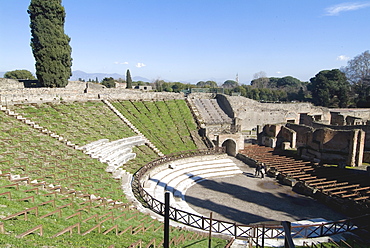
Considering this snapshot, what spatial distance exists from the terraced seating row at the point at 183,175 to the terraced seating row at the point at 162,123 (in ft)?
9.58

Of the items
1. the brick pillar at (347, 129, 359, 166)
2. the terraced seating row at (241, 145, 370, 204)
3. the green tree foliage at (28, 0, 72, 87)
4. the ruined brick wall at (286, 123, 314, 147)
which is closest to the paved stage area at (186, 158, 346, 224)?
the terraced seating row at (241, 145, 370, 204)

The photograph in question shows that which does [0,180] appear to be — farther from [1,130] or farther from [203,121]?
[203,121]

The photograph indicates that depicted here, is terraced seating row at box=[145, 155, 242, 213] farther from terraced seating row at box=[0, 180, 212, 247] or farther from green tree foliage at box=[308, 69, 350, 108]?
green tree foliage at box=[308, 69, 350, 108]

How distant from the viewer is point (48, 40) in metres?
32.6

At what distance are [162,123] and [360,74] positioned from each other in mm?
66569

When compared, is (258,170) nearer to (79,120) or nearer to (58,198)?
(58,198)

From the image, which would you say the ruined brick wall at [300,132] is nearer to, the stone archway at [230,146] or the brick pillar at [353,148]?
the brick pillar at [353,148]

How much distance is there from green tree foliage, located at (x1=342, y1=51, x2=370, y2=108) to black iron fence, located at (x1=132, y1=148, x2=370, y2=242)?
55.5 m

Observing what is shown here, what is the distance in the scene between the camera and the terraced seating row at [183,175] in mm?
18281

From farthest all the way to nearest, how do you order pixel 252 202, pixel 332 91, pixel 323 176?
1. pixel 332 91
2. pixel 323 176
3. pixel 252 202

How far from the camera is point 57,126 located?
71.0 ft

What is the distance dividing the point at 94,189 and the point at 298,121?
42.3 m

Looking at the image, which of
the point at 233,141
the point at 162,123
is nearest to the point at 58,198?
the point at 162,123

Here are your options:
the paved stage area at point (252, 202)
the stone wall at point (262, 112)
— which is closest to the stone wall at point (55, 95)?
the stone wall at point (262, 112)
